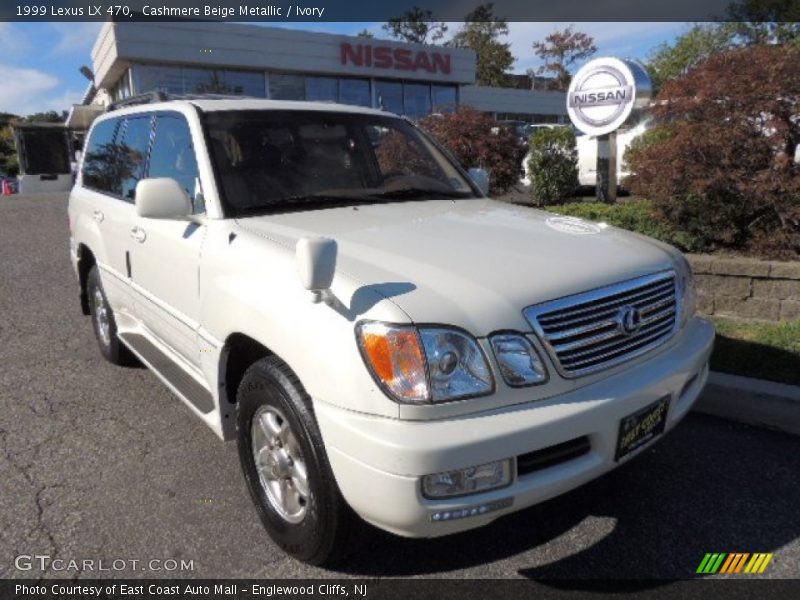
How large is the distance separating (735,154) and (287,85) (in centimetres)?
2570

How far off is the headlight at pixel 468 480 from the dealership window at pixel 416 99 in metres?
30.7

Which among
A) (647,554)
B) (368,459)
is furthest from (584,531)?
(368,459)

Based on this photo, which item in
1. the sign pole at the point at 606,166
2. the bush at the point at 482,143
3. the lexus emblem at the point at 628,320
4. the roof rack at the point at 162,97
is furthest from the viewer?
the bush at the point at 482,143

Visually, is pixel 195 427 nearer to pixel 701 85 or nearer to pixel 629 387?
pixel 629 387

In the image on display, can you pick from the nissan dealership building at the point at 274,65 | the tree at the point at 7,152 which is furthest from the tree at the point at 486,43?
the tree at the point at 7,152

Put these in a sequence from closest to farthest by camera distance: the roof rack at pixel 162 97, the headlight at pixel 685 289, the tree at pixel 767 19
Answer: the headlight at pixel 685 289 → the roof rack at pixel 162 97 → the tree at pixel 767 19

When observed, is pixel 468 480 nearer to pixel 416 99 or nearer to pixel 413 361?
pixel 413 361

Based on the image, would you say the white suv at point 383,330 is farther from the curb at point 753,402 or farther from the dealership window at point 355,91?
the dealership window at point 355,91

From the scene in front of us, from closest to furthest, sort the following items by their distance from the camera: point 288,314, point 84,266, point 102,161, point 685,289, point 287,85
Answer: point 288,314
point 685,289
point 102,161
point 84,266
point 287,85

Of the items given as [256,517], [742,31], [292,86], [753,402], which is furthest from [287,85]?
[256,517]

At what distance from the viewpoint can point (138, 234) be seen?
12.5 ft

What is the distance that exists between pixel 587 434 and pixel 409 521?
700mm

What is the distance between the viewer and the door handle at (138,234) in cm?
373

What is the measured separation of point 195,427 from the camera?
3.91 m
